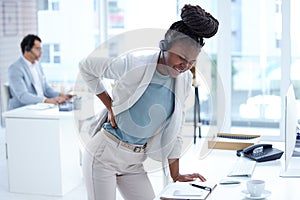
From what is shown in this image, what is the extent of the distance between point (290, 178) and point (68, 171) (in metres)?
2.25

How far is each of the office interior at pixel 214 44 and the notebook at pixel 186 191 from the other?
1.94m

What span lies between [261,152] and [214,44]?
111 inches

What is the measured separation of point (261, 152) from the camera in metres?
2.61

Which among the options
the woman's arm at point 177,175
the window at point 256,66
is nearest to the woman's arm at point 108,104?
the woman's arm at point 177,175

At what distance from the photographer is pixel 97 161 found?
219 centimetres

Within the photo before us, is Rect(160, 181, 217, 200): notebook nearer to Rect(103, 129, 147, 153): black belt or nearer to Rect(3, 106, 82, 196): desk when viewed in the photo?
Rect(103, 129, 147, 153): black belt

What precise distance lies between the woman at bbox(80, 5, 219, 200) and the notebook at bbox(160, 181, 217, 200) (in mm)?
73

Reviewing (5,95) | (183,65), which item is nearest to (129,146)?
(183,65)

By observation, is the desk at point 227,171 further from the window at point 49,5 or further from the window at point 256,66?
the window at point 49,5

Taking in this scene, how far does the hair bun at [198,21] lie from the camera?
1933 mm

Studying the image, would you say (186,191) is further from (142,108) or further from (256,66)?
(256,66)

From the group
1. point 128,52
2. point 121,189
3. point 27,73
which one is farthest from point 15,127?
point 128,52

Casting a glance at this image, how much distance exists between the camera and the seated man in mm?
4578

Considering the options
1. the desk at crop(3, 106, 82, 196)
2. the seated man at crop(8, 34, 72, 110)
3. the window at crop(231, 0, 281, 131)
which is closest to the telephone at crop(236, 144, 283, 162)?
the desk at crop(3, 106, 82, 196)
